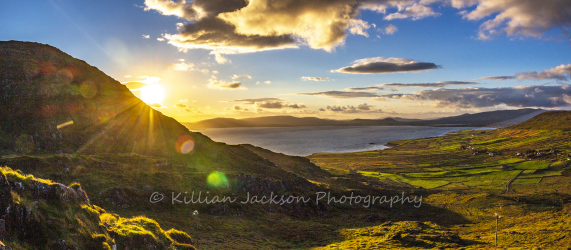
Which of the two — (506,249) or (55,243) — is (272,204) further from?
(55,243)

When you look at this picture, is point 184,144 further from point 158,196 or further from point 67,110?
point 158,196

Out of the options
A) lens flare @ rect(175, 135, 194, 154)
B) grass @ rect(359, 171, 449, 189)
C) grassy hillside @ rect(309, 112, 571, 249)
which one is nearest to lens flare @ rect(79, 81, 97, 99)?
lens flare @ rect(175, 135, 194, 154)

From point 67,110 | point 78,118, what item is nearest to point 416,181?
point 78,118

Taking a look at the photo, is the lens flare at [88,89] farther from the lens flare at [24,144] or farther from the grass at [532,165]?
the grass at [532,165]

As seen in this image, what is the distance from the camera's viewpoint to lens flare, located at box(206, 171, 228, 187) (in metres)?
64.7

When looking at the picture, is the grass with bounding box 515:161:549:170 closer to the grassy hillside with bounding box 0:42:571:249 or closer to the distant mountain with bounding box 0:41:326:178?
the grassy hillside with bounding box 0:42:571:249

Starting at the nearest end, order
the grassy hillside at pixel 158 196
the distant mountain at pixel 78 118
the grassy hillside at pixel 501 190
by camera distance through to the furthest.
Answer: the grassy hillside at pixel 158 196 → the grassy hillside at pixel 501 190 → the distant mountain at pixel 78 118

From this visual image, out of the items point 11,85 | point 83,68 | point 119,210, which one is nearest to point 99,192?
point 119,210

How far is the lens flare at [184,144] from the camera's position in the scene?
80.9m
